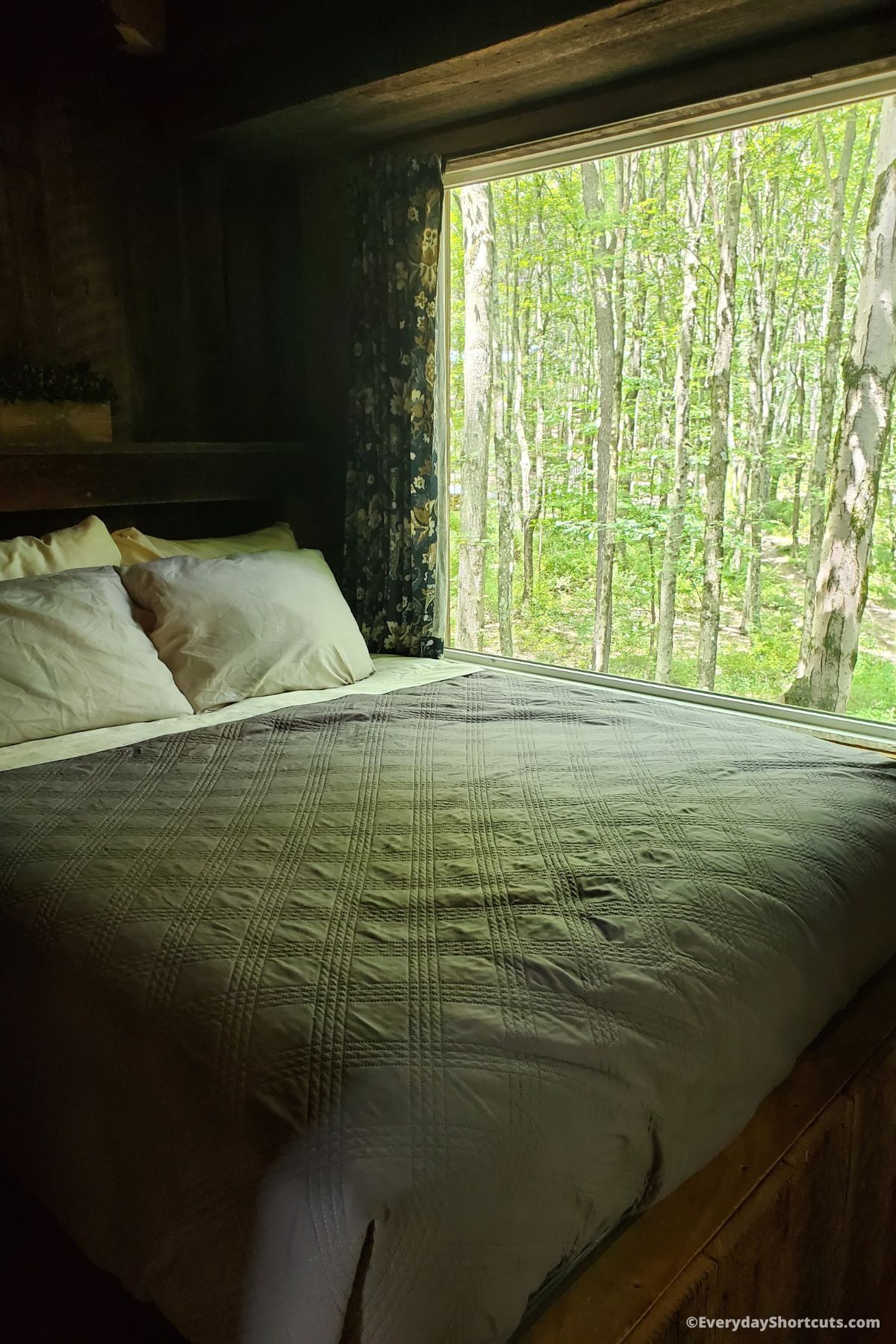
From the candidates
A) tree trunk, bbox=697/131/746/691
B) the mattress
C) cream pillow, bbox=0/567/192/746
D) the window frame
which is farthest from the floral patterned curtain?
the mattress

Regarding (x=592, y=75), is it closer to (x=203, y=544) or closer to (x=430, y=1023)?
(x=203, y=544)

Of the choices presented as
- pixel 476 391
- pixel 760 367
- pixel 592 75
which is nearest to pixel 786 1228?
pixel 592 75

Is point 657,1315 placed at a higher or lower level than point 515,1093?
lower

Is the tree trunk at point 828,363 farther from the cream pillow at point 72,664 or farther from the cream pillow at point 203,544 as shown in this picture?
the cream pillow at point 72,664

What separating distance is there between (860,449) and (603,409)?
1474mm

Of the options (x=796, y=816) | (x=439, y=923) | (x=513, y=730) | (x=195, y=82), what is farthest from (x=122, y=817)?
(x=195, y=82)

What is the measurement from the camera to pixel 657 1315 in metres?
1.07

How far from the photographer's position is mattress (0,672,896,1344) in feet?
2.95

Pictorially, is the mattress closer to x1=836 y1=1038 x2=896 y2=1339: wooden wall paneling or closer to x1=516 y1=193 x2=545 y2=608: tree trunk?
x1=836 y1=1038 x2=896 y2=1339: wooden wall paneling

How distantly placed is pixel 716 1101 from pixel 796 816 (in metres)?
0.56

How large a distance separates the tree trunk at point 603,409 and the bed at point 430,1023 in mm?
2284

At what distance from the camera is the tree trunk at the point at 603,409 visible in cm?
382

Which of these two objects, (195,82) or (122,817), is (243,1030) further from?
(195,82)

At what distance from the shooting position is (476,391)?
417cm
